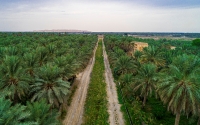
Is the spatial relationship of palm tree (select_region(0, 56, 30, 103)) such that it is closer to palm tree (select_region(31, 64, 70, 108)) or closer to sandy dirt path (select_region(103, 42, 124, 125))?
palm tree (select_region(31, 64, 70, 108))

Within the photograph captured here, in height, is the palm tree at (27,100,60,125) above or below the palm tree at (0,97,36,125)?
below

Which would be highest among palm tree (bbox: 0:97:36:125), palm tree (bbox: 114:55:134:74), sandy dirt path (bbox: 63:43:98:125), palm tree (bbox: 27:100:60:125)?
palm tree (bbox: 0:97:36:125)

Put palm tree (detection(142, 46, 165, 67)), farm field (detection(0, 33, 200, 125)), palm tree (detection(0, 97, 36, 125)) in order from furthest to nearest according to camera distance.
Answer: palm tree (detection(142, 46, 165, 67)) → farm field (detection(0, 33, 200, 125)) → palm tree (detection(0, 97, 36, 125))

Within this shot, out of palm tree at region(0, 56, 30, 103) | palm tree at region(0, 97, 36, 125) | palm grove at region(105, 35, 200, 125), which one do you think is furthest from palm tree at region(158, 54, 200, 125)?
palm tree at region(0, 56, 30, 103)

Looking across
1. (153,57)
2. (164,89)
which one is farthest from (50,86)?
(153,57)

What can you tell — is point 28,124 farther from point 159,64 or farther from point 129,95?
point 159,64

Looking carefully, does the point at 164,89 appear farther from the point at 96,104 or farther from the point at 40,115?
the point at 96,104
